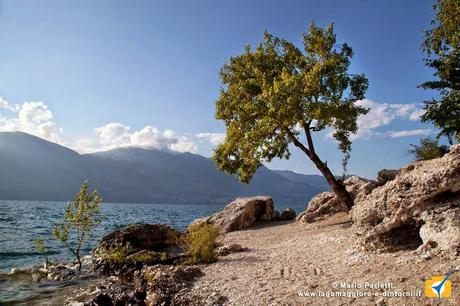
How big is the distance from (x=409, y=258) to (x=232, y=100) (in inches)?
724

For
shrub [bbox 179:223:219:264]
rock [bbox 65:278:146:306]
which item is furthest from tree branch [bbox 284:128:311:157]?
rock [bbox 65:278:146:306]

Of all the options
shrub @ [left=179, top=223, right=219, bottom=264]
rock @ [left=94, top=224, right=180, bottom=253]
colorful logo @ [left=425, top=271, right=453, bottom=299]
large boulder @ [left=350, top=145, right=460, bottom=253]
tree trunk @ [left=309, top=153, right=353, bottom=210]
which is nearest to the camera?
colorful logo @ [left=425, top=271, right=453, bottom=299]

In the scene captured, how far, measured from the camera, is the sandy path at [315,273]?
9516mm

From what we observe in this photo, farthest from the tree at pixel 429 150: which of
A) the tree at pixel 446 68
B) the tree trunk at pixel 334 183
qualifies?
the tree trunk at pixel 334 183

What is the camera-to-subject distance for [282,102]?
2142 centimetres

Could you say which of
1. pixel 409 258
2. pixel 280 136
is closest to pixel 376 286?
pixel 409 258

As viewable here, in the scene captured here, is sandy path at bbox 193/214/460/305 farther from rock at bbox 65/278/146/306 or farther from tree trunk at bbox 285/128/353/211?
tree trunk at bbox 285/128/353/211

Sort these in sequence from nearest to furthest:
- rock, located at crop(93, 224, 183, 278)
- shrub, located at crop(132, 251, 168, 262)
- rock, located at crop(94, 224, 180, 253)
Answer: shrub, located at crop(132, 251, 168, 262)
rock, located at crop(93, 224, 183, 278)
rock, located at crop(94, 224, 180, 253)

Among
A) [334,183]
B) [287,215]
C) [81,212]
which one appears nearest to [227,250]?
[81,212]

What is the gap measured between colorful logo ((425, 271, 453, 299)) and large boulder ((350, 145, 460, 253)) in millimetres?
1783

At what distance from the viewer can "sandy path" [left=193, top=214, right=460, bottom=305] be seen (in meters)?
9.52

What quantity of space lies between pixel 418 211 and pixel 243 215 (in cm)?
2113

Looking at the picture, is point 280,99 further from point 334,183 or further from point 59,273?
point 59,273

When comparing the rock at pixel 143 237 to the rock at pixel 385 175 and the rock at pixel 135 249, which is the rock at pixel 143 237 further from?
the rock at pixel 385 175
